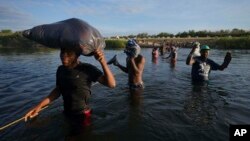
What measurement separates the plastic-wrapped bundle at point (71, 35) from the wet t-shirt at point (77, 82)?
36 cm


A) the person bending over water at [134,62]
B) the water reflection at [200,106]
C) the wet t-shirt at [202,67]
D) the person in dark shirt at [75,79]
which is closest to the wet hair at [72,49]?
the person in dark shirt at [75,79]

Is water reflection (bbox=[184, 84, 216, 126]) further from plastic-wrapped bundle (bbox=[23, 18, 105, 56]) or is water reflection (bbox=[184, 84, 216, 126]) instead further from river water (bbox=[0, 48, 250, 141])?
plastic-wrapped bundle (bbox=[23, 18, 105, 56])

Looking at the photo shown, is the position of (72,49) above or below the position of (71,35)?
below

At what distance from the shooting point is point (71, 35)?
13.8 ft

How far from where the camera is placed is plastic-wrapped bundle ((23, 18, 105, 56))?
4.17 meters

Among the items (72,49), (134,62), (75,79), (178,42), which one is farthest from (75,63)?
(178,42)

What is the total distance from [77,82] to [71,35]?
0.83m

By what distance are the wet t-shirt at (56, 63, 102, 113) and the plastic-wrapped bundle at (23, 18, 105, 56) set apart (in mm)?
362

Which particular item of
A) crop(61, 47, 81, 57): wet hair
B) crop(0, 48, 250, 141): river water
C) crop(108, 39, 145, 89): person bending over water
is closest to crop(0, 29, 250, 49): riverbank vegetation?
crop(0, 48, 250, 141): river water

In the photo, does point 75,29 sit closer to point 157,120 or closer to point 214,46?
point 157,120

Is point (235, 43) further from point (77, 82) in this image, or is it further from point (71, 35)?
point (71, 35)

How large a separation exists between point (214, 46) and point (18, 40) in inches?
1659

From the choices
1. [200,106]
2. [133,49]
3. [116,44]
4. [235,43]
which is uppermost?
[133,49]

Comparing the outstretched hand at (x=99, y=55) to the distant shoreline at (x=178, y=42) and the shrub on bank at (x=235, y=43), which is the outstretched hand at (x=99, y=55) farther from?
the shrub on bank at (x=235, y=43)
